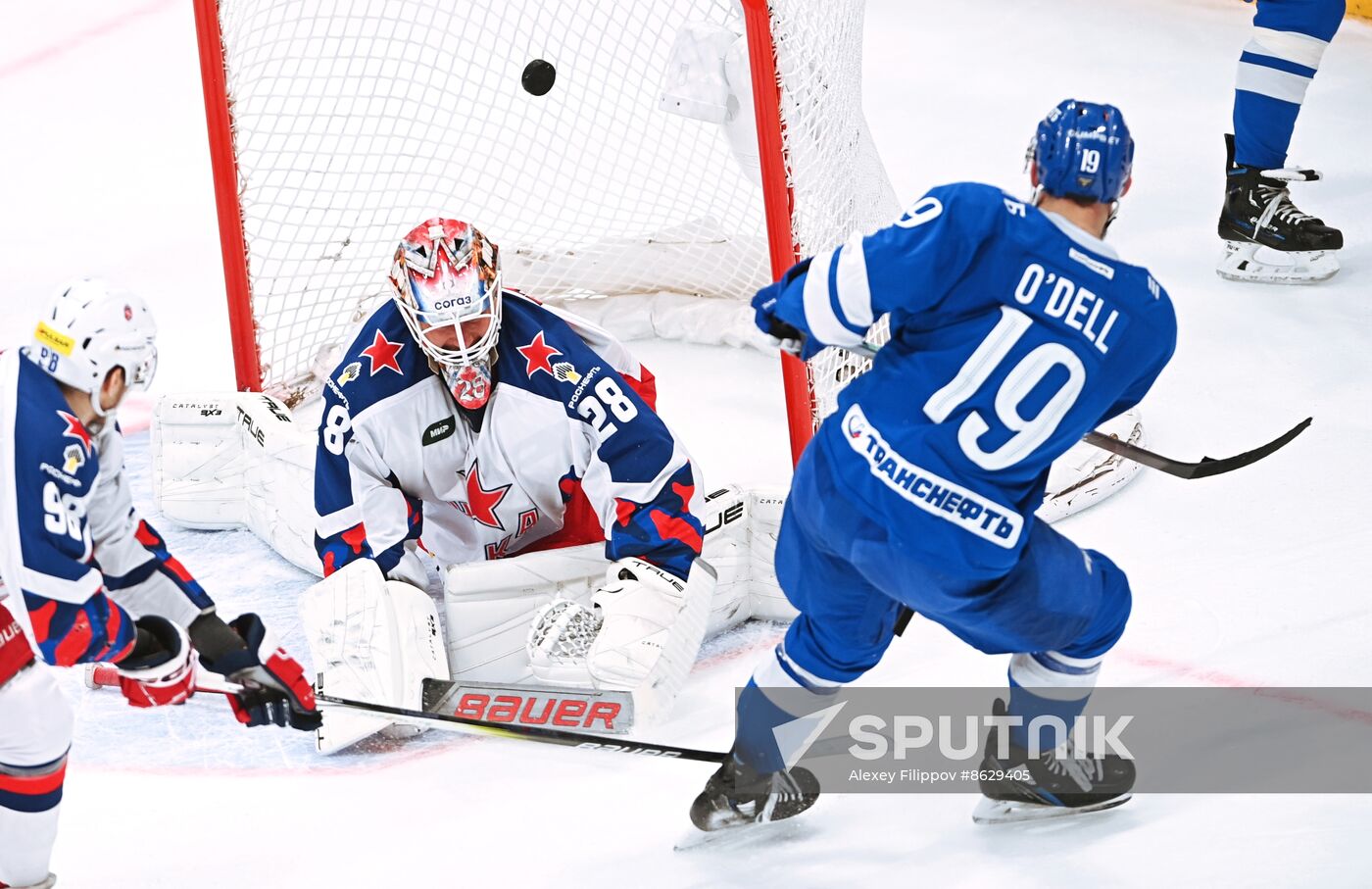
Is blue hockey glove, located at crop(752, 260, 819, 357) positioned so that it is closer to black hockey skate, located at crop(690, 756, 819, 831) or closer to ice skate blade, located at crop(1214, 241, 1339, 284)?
black hockey skate, located at crop(690, 756, 819, 831)

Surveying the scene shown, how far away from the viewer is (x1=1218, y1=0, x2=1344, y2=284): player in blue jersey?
A: 4238 mm

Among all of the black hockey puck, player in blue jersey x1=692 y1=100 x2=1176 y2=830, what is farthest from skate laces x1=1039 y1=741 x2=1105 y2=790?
the black hockey puck

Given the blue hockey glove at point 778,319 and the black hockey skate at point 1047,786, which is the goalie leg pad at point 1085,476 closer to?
the black hockey skate at point 1047,786

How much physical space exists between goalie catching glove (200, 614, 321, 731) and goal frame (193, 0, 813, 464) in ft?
4.25

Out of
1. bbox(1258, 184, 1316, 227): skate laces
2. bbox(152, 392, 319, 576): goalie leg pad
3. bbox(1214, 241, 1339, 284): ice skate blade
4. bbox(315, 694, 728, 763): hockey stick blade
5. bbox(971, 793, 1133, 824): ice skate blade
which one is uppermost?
bbox(1258, 184, 1316, 227): skate laces

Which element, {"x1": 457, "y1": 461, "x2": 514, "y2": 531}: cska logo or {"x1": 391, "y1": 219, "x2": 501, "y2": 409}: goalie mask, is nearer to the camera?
{"x1": 391, "y1": 219, "x2": 501, "y2": 409}: goalie mask

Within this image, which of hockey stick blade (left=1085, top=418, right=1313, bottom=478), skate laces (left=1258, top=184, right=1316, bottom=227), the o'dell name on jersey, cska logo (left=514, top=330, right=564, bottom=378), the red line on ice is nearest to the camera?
the o'dell name on jersey

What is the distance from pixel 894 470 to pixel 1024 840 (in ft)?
2.39

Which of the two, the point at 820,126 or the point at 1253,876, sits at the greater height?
the point at 820,126

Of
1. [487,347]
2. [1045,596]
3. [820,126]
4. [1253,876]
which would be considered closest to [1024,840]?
[1253,876]

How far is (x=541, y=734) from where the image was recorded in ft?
8.55

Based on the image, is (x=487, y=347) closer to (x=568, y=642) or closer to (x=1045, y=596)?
(x=568, y=642)

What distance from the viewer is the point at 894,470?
2.12m

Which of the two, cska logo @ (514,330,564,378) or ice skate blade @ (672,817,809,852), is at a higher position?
cska logo @ (514,330,564,378)
